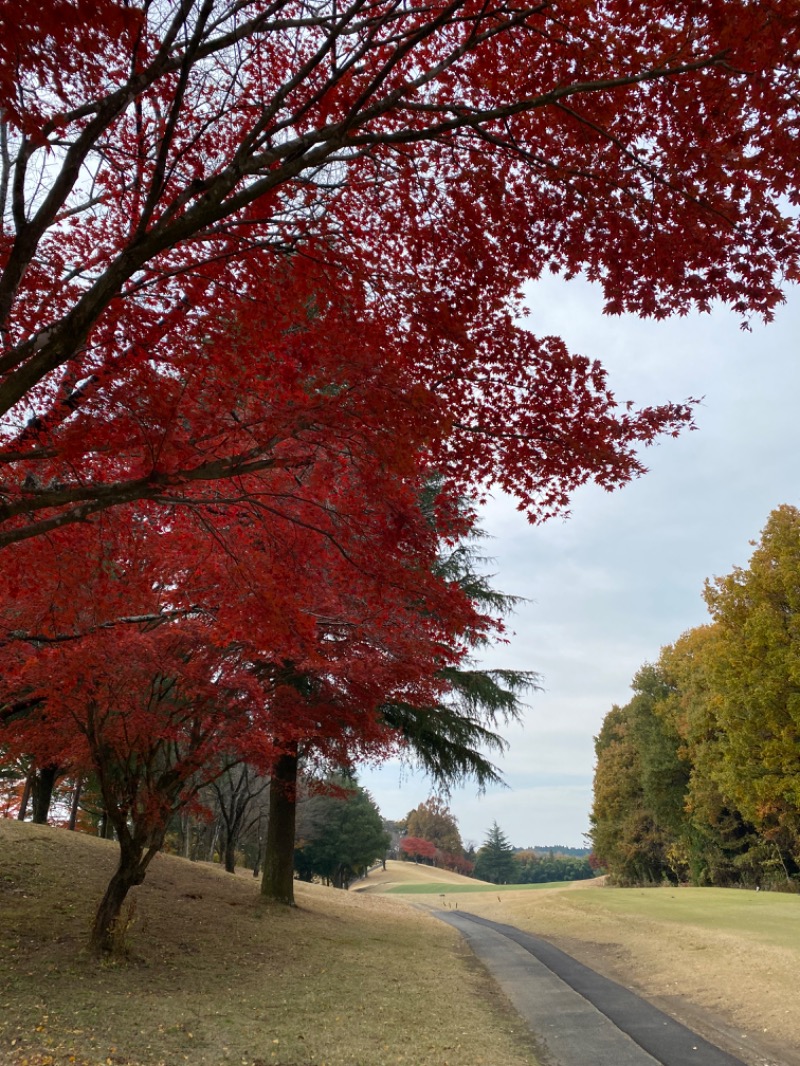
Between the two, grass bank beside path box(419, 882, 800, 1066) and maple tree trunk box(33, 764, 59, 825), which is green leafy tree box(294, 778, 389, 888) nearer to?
grass bank beside path box(419, 882, 800, 1066)

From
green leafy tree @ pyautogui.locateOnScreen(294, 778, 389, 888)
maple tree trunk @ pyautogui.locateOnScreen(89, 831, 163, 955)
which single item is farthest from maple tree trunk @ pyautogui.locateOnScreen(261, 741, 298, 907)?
green leafy tree @ pyautogui.locateOnScreen(294, 778, 389, 888)

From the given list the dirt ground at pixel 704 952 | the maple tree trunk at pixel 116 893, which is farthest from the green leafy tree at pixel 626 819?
the maple tree trunk at pixel 116 893

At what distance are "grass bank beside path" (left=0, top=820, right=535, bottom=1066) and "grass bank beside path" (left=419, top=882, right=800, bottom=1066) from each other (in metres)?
2.42

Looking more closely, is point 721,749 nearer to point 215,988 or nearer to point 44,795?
point 215,988

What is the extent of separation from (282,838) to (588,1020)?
9.73 metres

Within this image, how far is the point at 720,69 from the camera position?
3967 mm

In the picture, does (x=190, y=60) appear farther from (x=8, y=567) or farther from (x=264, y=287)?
(x=8, y=567)

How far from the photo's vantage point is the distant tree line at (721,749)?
2077cm

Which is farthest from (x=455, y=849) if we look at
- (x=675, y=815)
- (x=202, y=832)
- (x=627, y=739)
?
(x=202, y=832)

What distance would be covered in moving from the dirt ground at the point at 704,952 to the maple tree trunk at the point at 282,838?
20.1 ft

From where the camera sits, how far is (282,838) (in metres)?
16.1

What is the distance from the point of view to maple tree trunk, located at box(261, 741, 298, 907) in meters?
15.5

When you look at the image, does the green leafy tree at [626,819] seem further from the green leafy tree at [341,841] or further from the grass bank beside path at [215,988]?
the grass bank beside path at [215,988]

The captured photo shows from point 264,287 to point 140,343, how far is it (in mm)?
1015
